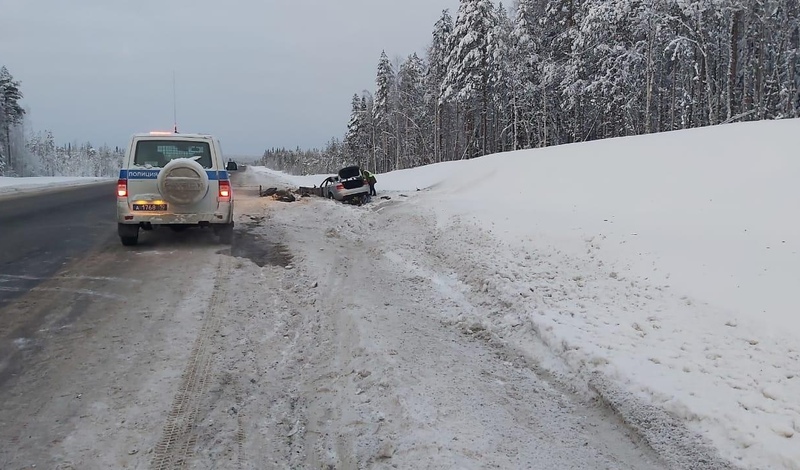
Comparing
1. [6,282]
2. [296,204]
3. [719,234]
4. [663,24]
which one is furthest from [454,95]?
[6,282]

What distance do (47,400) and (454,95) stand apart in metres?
36.3

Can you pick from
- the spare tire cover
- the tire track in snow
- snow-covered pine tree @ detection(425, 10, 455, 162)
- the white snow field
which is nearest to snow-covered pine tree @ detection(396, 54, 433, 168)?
snow-covered pine tree @ detection(425, 10, 455, 162)

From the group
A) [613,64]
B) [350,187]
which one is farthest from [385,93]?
[350,187]

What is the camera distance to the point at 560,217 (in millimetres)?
10312

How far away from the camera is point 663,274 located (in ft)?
21.1

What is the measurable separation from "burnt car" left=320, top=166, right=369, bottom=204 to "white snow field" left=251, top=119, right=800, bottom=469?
5.45 meters

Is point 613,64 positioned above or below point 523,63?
below

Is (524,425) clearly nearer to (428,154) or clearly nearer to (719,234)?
(719,234)

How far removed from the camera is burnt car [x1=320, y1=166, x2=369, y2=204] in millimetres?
19531

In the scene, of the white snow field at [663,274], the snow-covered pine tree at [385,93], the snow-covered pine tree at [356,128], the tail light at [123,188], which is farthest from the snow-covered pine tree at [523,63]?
the tail light at [123,188]

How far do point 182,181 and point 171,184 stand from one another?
20cm

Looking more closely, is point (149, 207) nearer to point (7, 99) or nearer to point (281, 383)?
point (281, 383)

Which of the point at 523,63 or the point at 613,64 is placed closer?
the point at 613,64

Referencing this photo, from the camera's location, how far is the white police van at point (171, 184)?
8477 mm
